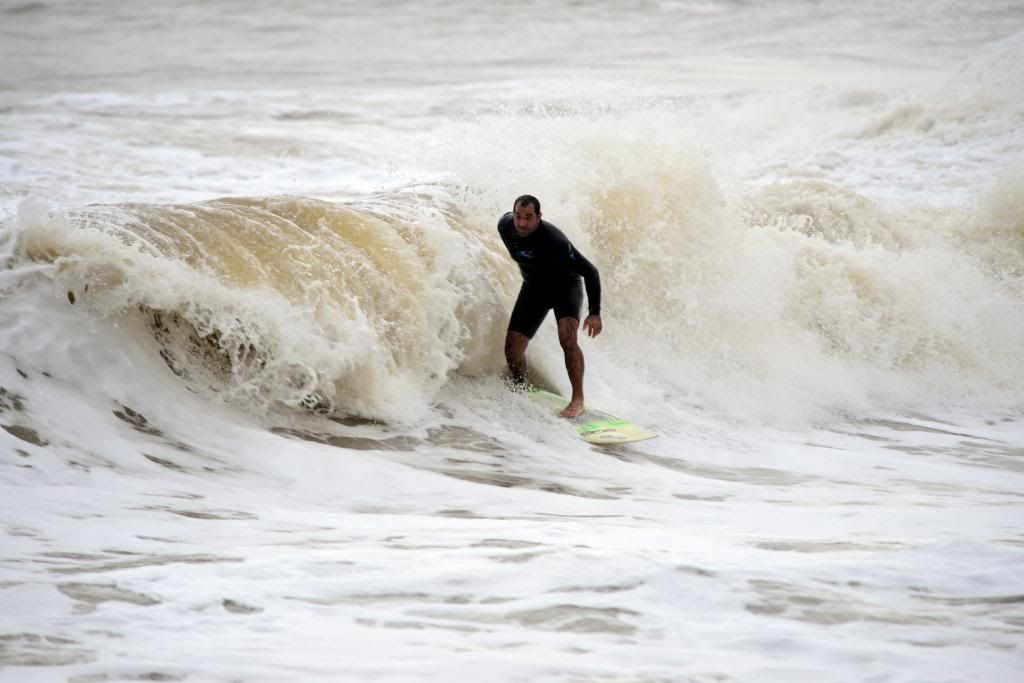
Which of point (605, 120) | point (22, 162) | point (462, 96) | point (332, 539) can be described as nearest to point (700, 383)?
point (605, 120)

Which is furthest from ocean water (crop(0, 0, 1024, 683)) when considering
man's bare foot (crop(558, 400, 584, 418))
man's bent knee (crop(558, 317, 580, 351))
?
man's bent knee (crop(558, 317, 580, 351))

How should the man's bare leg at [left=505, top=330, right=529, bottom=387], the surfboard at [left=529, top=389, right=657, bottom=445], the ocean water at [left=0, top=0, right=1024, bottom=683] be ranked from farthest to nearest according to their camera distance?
the man's bare leg at [left=505, top=330, right=529, bottom=387], the surfboard at [left=529, top=389, right=657, bottom=445], the ocean water at [left=0, top=0, right=1024, bottom=683]

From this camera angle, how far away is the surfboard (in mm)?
6516

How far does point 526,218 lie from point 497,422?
1278mm

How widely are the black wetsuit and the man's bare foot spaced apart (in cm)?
55

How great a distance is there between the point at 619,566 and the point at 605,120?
699 cm

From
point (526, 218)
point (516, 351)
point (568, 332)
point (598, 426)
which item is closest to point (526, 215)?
point (526, 218)

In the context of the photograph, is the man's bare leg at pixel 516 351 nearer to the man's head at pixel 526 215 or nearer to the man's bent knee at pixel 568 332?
the man's bent knee at pixel 568 332

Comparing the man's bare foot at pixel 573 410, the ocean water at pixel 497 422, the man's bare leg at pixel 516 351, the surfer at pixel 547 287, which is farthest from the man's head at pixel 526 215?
the man's bare foot at pixel 573 410

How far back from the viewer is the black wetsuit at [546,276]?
6664 mm

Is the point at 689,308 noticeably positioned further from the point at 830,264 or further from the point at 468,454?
the point at 468,454

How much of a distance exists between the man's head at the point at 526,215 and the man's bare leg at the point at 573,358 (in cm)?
64

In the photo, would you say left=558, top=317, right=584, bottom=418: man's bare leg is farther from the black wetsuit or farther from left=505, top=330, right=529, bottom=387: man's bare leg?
left=505, top=330, right=529, bottom=387: man's bare leg

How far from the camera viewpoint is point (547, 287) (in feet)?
22.4
